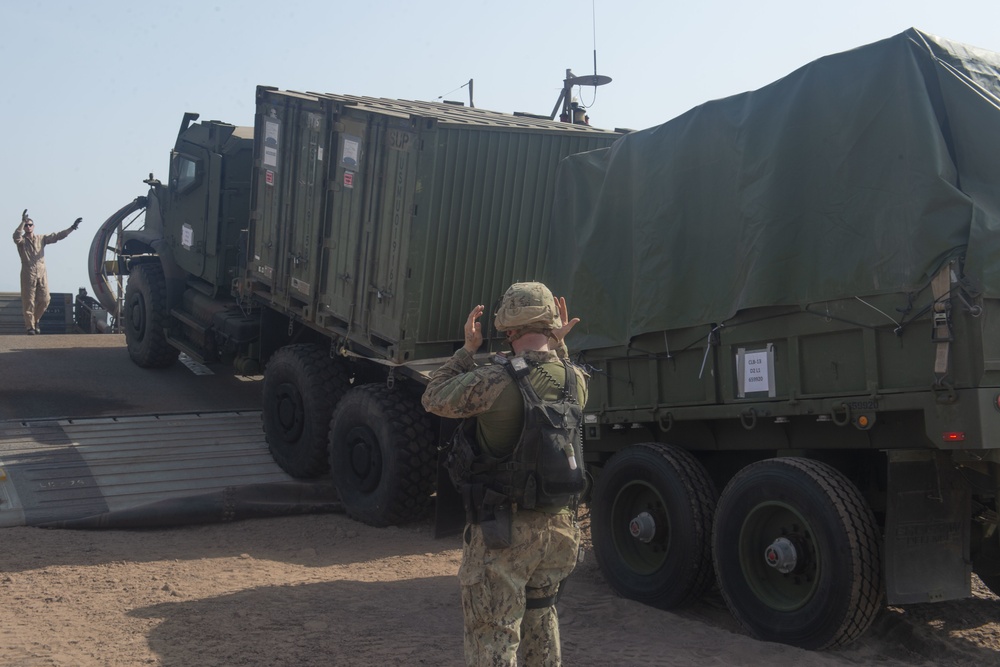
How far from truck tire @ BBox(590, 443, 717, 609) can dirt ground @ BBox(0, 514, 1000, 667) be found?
0.18 m

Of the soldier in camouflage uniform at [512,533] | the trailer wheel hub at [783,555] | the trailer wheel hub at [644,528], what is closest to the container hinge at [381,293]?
the trailer wheel hub at [644,528]

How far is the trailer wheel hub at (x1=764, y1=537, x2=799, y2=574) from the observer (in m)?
5.00

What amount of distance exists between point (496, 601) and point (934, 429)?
2.07 metres

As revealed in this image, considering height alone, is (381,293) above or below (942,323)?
above

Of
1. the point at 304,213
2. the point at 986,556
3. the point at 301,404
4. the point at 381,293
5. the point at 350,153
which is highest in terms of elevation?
the point at 350,153

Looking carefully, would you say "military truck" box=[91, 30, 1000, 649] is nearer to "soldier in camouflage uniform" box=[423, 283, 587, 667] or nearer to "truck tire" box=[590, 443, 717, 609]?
"truck tire" box=[590, 443, 717, 609]

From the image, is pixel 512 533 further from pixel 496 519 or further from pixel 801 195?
pixel 801 195

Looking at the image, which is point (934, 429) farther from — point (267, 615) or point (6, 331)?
point (6, 331)

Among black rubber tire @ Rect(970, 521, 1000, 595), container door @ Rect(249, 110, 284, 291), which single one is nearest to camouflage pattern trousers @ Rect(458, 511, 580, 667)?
black rubber tire @ Rect(970, 521, 1000, 595)

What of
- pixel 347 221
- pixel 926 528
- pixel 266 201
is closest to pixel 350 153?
pixel 347 221

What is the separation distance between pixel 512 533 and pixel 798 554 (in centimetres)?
182

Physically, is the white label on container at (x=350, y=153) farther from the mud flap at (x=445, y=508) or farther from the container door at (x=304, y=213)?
the mud flap at (x=445, y=508)

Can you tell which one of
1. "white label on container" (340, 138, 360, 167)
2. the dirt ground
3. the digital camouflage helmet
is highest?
"white label on container" (340, 138, 360, 167)

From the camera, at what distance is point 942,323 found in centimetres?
442
